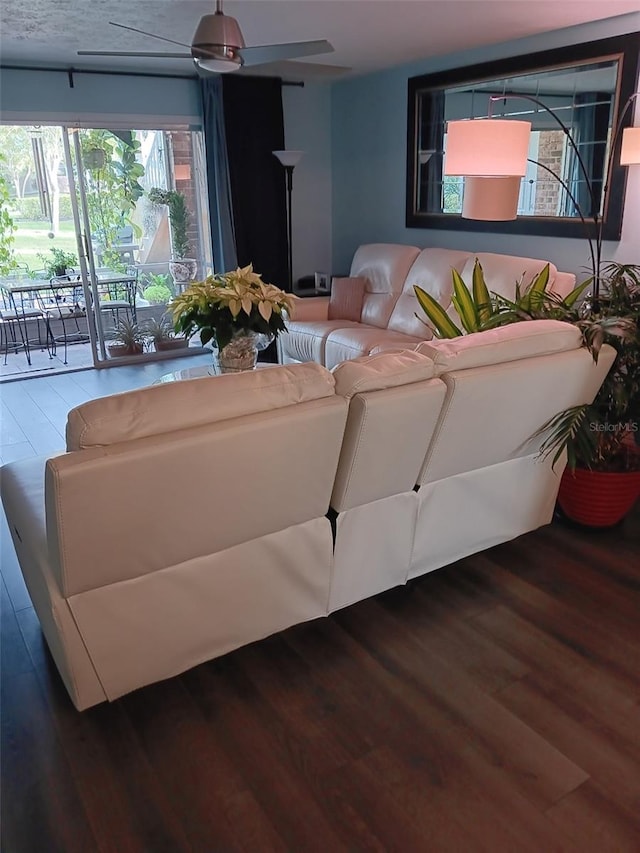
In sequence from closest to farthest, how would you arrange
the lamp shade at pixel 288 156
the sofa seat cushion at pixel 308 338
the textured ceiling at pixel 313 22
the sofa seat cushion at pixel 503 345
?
1. the sofa seat cushion at pixel 503 345
2. the textured ceiling at pixel 313 22
3. the sofa seat cushion at pixel 308 338
4. the lamp shade at pixel 288 156

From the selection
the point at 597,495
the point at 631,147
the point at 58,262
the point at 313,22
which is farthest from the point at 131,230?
the point at 597,495

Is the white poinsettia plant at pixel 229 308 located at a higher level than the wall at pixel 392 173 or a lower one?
lower

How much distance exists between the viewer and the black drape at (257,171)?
5.48 meters

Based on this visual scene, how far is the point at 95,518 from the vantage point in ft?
5.31

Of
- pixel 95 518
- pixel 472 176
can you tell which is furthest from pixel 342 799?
pixel 472 176

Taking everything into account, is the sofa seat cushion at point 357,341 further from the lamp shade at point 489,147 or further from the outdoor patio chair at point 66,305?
the outdoor patio chair at point 66,305

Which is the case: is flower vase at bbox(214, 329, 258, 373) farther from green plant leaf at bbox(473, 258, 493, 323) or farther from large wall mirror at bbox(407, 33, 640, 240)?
large wall mirror at bbox(407, 33, 640, 240)

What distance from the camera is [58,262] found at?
7.30 meters

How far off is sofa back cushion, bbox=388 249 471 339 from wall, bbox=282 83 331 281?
1774 millimetres

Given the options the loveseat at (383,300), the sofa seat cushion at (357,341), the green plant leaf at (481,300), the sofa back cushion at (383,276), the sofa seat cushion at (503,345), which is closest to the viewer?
the sofa seat cushion at (503,345)

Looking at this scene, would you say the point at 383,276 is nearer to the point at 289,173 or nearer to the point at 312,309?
the point at 312,309

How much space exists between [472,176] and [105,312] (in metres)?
3.99

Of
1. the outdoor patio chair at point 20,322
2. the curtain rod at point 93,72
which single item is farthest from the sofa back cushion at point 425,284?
the outdoor patio chair at point 20,322

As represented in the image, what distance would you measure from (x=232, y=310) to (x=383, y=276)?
226 cm
